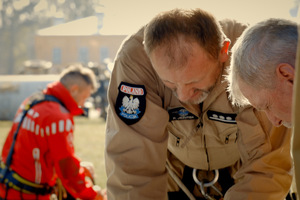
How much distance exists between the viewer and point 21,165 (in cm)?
291

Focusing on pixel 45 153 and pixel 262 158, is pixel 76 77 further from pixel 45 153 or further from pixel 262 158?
pixel 262 158

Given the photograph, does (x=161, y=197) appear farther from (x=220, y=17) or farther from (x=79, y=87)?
(x=79, y=87)

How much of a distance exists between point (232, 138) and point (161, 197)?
1.34 feet

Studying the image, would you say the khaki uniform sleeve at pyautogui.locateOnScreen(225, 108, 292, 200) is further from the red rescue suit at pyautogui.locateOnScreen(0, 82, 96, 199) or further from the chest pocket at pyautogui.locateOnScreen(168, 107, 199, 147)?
the red rescue suit at pyautogui.locateOnScreen(0, 82, 96, 199)

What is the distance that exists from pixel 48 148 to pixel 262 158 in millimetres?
1614

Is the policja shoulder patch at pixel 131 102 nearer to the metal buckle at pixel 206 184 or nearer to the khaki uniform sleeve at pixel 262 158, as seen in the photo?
the khaki uniform sleeve at pixel 262 158

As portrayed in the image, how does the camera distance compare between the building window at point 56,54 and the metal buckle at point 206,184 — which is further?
the building window at point 56,54

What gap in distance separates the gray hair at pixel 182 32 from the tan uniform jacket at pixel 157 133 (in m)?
0.20

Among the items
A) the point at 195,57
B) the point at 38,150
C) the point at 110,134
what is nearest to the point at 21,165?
the point at 38,150

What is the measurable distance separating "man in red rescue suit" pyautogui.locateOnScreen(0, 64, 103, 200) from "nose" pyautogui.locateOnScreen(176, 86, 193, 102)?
137 centimetres

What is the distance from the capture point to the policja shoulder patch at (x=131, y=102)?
5.57 feet

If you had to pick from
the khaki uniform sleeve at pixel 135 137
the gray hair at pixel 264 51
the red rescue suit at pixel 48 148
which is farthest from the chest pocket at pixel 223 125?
the red rescue suit at pixel 48 148

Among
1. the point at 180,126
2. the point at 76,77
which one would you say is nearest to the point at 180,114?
the point at 180,126

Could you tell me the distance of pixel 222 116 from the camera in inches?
70.0
